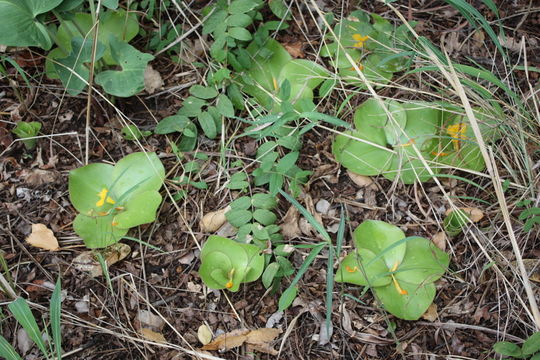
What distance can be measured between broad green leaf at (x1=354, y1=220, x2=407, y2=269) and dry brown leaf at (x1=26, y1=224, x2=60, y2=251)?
896 millimetres

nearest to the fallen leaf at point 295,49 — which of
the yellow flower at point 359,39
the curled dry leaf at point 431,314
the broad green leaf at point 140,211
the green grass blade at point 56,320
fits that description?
the yellow flower at point 359,39

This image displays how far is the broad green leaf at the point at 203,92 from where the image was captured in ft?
5.53

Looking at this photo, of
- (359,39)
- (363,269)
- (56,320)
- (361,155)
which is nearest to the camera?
(56,320)

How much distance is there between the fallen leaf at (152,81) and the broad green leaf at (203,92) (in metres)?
0.16

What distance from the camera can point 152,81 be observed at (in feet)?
5.89

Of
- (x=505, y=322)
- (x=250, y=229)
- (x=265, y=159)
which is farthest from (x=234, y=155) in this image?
(x=505, y=322)

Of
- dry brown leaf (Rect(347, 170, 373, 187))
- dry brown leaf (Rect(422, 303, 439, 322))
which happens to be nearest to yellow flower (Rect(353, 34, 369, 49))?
dry brown leaf (Rect(347, 170, 373, 187))

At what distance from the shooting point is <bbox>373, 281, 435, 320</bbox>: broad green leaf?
4.65 ft

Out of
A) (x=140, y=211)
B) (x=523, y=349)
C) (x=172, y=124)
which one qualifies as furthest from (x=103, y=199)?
(x=523, y=349)

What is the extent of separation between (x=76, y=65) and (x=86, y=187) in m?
0.39

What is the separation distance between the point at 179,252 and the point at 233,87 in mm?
561

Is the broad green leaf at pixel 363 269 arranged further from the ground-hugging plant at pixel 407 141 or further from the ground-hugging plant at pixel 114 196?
the ground-hugging plant at pixel 114 196

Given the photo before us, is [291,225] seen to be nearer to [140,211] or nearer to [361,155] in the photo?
[361,155]

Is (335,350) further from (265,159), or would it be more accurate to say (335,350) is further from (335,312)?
(265,159)
